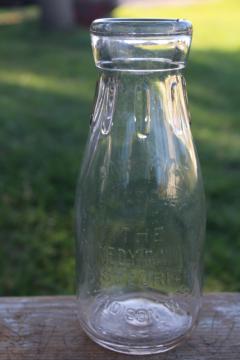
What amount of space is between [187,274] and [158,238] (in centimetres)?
6

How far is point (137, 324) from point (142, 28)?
0.37m

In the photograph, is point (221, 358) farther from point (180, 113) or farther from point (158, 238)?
point (180, 113)

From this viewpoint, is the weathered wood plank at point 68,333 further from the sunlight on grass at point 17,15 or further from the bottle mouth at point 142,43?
the sunlight on grass at point 17,15

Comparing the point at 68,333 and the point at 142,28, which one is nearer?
the point at 142,28

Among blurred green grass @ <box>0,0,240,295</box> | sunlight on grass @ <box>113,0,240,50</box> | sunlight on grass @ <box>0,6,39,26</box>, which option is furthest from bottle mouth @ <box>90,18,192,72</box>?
sunlight on grass @ <box>0,6,39,26</box>

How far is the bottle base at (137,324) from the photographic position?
0.84 meters

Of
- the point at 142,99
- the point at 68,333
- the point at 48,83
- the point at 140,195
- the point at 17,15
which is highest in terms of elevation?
the point at 142,99

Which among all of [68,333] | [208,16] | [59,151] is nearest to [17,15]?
[208,16]

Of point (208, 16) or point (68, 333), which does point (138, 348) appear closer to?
point (68, 333)

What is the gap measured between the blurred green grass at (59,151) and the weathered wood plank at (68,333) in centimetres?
101

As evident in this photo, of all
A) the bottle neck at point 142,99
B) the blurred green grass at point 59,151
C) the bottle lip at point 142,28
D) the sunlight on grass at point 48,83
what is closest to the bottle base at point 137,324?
the bottle neck at point 142,99

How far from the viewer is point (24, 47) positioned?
233 inches

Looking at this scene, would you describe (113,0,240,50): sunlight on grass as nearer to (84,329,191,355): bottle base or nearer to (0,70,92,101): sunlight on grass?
(0,70,92,101): sunlight on grass

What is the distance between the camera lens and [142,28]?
2.50 feet
